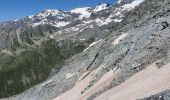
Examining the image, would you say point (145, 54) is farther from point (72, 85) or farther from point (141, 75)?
point (72, 85)

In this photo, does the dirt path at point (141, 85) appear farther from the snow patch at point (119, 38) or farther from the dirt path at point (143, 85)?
the snow patch at point (119, 38)

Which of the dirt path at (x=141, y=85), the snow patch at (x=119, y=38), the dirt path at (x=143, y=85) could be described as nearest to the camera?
the dirt path at (x=143, y=85)

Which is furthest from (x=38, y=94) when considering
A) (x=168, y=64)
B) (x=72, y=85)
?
(x=168, y=64)

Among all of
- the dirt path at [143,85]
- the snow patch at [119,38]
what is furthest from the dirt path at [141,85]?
the snow patch at [119,38]

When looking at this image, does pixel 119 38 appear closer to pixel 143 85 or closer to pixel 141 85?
pixel 141 85

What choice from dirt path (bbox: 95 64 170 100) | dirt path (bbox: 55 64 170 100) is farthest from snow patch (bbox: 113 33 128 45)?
dirt path (bbox: 95 64 170 100)

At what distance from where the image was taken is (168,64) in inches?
1156

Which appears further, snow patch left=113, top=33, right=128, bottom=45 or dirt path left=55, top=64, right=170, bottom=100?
snow patch left=113, top=33, right=128, bottom=45

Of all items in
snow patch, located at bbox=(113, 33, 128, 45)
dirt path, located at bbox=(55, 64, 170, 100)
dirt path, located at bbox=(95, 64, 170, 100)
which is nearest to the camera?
dirt path, located at bbox=(95, 64, 170, 100)

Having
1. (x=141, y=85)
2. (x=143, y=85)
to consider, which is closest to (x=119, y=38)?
(x=141, y=85)

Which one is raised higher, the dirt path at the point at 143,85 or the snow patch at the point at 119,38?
the snow patch at the point at 119,38

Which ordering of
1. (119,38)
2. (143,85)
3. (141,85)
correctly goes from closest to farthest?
1. (143,85)
2. (141,85)
3. (119,38)

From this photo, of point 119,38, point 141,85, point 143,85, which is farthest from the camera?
point 119,38

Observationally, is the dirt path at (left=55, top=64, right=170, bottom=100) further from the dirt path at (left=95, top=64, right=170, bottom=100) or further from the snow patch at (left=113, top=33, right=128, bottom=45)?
the snow patch at (left=113, top=33, right=128, bottom=45)
